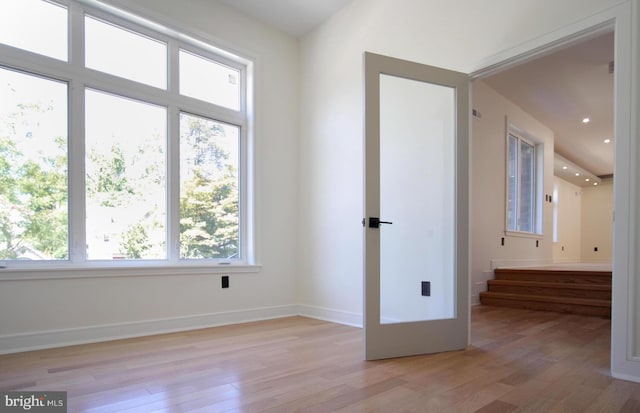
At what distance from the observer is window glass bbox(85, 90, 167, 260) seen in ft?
10.6

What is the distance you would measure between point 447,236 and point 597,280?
117 inches

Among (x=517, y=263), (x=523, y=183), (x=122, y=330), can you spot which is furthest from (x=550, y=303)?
(x=122, y=330)

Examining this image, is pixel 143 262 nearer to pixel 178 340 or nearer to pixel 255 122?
pixel 178 340

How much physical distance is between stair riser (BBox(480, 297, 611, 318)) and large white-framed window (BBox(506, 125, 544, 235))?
4.49ft

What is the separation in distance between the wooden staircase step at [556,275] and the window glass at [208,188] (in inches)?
150

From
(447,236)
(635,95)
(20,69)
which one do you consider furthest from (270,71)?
(635,95)

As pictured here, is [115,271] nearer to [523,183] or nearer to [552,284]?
[552,284]

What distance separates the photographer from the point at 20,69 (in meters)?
2.88

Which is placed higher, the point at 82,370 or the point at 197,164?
the point at 197,164

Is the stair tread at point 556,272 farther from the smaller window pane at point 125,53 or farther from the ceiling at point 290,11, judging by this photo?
the smaller window pane at point 125,53

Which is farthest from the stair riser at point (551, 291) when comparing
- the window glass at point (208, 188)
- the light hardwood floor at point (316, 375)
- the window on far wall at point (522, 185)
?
the window glass at point (208, 188)

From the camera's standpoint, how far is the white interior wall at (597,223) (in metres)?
11.5

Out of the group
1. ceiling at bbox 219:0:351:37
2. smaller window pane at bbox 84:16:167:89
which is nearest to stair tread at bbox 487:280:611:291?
ceiling at bbox 219:0:351:37

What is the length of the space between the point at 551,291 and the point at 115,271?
5008 millimetres
